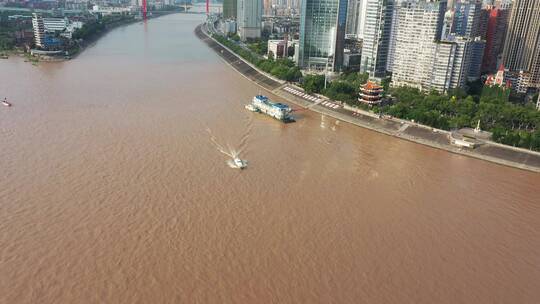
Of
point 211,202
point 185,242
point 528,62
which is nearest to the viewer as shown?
point 185,242

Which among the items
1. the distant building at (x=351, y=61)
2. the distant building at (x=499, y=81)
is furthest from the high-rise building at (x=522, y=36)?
the distant building at (x=351, y=61)

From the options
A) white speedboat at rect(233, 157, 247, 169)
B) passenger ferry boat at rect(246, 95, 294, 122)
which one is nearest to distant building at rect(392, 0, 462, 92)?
passenger ferry boat at rect(246, 95, 294, 122)

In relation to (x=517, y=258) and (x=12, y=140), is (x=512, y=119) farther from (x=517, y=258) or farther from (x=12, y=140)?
(x=12, y=140)

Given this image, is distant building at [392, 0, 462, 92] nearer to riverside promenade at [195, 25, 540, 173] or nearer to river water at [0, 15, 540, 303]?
riverside promenade at [195, 25, 540, 173]

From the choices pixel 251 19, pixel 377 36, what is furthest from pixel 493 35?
pixel 251 19

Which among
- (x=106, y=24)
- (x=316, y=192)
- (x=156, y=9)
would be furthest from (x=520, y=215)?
(x=156, y=9)

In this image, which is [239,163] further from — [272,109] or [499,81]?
[499,81]
